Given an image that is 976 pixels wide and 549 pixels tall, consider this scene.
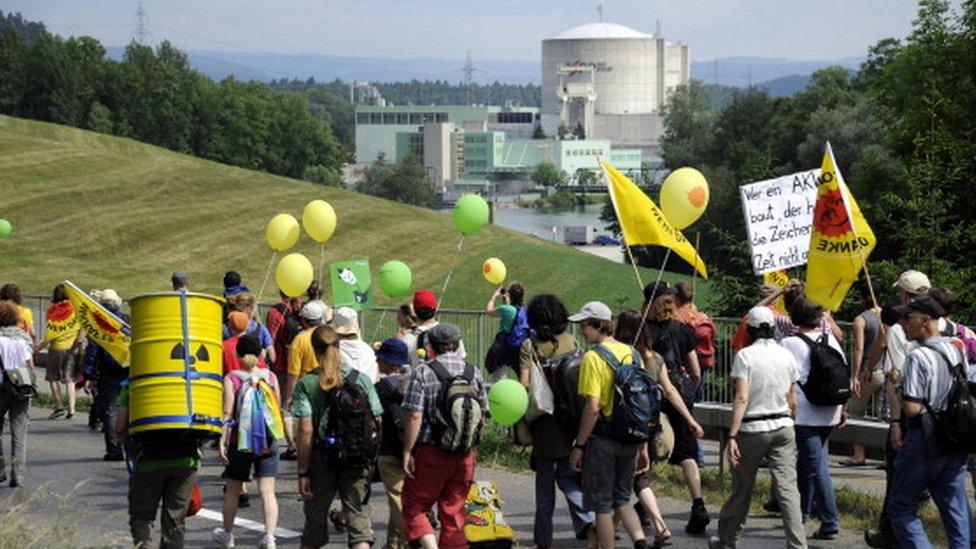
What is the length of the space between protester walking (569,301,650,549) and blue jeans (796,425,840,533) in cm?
154

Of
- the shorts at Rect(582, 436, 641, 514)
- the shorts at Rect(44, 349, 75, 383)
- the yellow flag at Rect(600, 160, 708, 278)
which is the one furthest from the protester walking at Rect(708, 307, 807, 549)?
the shorts at Rect(44, 349, 75, 383)

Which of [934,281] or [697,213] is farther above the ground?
[697,213]

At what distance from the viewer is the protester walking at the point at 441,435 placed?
10930mm

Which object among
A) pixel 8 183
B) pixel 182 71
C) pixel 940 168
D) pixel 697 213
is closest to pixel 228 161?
pixel 182 71

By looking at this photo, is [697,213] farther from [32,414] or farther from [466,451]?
[32,414]

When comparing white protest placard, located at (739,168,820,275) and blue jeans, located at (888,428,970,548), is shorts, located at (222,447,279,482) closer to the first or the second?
blue jeans, located at (888,428,970,548)

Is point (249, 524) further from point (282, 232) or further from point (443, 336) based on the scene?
point (282, 232)

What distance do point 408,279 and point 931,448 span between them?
768cm

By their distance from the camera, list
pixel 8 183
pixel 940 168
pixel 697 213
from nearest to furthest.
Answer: pixel 697 213 → pixel 940 168 → pixel 8 183

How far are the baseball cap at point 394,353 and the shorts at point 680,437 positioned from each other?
6.88 feet

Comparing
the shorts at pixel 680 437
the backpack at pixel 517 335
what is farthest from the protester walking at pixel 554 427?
the backpack at pixel 517 335

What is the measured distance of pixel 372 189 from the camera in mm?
198000

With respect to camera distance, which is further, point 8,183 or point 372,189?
point 372,189

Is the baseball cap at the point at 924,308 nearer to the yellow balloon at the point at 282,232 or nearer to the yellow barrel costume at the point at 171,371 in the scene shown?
the yellow barrel costume at the point at 171,371
